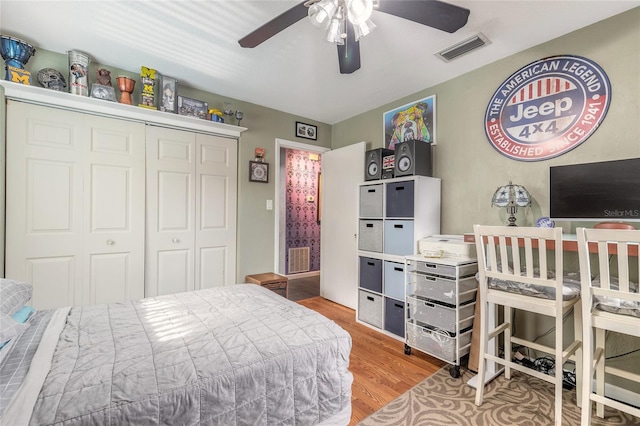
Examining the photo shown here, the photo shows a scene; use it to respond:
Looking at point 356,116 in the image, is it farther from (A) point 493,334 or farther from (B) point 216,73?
(A) point 493,334

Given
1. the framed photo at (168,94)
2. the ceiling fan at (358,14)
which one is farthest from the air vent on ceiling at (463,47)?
the framed photo at (168,94)

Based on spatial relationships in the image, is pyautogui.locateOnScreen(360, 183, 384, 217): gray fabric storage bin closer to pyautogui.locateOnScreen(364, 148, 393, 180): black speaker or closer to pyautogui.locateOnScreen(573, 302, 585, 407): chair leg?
pyautogui.locateOnScreen(364, 148, 393, 180): black speaker

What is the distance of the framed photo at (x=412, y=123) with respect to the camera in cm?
287

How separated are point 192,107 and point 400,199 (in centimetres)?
231

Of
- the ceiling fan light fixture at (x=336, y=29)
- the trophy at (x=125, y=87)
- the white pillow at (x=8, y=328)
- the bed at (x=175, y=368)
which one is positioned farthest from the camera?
the trophy at (x=125, y=87)

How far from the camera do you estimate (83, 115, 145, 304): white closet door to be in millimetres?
2490

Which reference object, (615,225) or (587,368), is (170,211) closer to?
(587,368)

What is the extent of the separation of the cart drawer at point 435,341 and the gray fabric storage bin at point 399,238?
635 mm

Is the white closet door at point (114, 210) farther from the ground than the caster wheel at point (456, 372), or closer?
farther from the ground

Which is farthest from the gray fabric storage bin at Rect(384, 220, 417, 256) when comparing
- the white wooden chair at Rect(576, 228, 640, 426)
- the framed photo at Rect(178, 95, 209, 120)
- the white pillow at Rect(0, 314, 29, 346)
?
the white pillow at Rect(0, 314, 29, 346)

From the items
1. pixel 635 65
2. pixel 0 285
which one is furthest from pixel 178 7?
pixel 635 65

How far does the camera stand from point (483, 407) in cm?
171

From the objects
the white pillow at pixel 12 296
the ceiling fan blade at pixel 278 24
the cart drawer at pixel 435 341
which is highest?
the ceiling fan blade at pixel 278 24

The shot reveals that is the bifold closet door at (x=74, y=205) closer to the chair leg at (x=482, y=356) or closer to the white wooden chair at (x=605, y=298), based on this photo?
the chair leg at (x=482, y=356)
